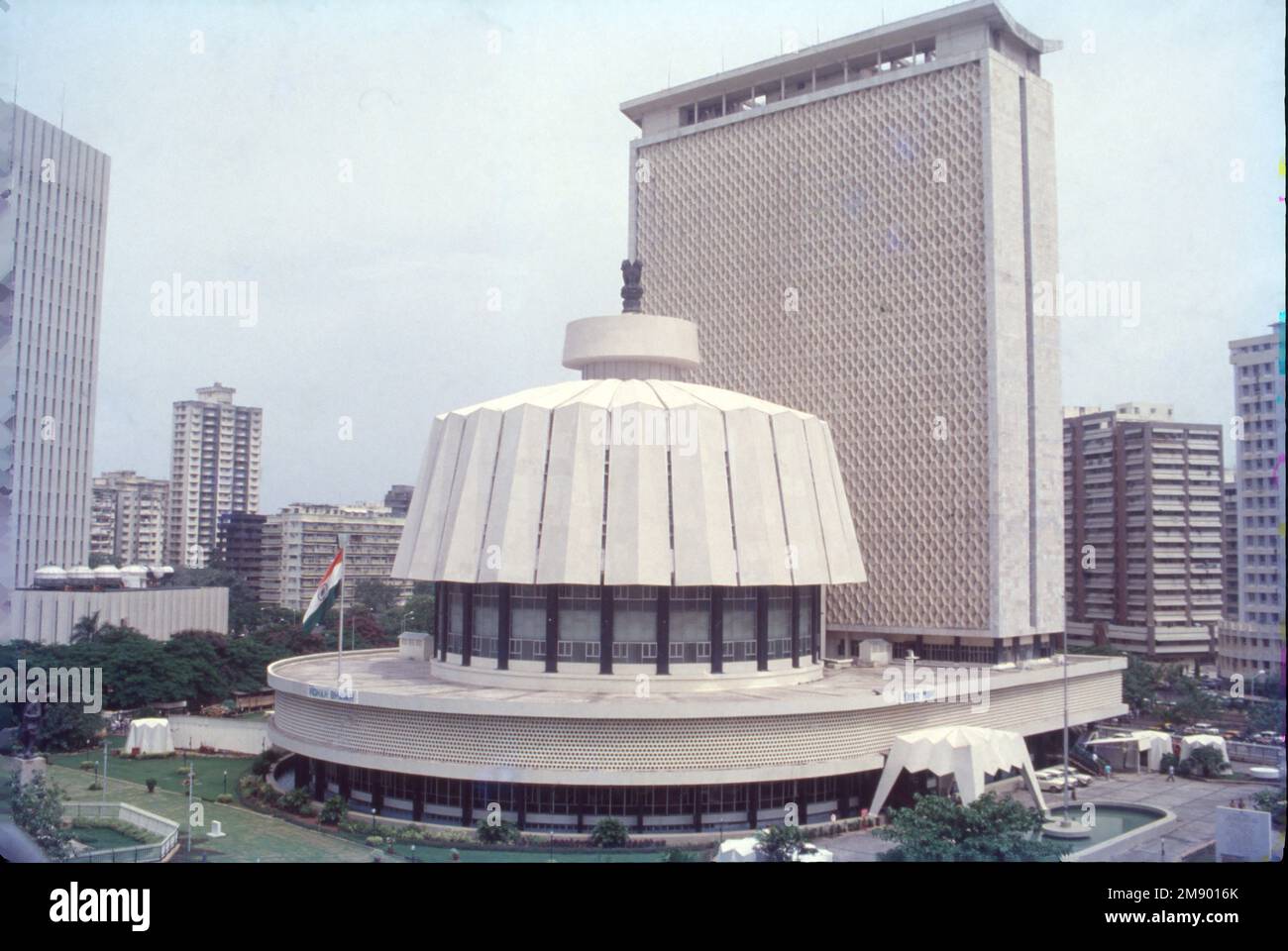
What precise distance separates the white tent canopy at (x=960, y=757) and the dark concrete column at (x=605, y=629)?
9.50 meters

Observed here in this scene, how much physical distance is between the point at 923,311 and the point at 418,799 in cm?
2780

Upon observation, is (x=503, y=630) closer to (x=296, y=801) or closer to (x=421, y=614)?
(x=296, y=801)

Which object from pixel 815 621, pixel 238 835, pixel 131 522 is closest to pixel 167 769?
pixel 238 835

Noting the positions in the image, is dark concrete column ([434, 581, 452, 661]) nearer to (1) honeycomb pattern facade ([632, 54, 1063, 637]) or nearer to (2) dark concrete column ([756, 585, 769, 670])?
(2) dark concrete column ([756, 585, 769, 670])

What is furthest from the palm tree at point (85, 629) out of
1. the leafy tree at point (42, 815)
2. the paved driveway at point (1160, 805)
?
the paved driveway at point (1160, 805)

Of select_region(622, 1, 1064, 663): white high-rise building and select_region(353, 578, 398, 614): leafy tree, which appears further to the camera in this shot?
select_region(353, 578, 398, 614): leafy tree

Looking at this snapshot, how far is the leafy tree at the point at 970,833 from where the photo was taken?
2359cm

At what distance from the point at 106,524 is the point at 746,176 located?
79795 mm

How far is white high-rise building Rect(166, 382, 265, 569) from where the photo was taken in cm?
10038

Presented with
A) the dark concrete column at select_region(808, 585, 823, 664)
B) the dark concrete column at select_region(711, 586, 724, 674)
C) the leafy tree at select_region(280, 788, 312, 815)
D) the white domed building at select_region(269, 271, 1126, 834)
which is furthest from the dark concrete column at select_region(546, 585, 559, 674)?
the dark concrete column at select_region(808, 585, 823, 664)

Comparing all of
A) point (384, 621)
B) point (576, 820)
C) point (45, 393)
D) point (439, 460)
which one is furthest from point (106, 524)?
point (576, 820)

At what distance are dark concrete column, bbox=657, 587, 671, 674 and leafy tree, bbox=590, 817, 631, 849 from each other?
5.94 meters

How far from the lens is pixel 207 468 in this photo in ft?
333
